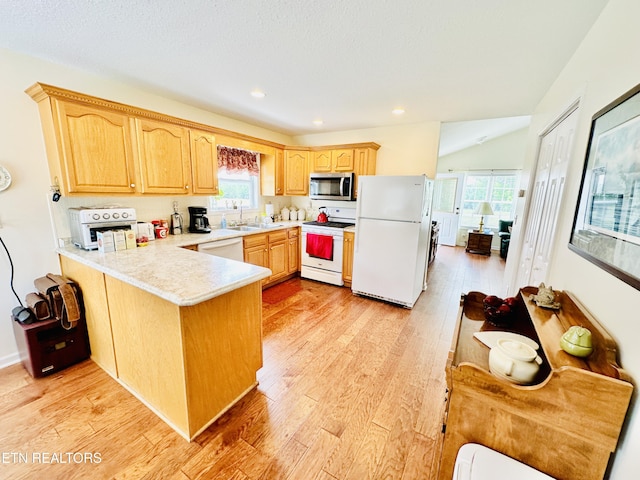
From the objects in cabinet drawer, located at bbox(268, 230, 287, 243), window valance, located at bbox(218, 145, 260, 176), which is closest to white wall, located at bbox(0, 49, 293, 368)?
window valance, located at bbox(218, 145, 260, 176)

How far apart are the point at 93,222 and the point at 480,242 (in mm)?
7267

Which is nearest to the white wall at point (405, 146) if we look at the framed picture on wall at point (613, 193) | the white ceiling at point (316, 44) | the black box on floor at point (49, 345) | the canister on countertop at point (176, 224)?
the white ceiling at point (316, 44)

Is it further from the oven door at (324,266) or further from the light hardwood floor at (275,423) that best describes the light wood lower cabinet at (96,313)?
the oven door at (324,266)

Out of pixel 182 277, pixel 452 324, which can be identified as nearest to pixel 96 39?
pixel 182 277

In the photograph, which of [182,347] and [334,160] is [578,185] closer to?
[182,347]

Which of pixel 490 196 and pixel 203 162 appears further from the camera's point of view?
pixel 490 196

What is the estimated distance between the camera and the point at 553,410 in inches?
33.3

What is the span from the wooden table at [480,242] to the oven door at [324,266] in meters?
4.41

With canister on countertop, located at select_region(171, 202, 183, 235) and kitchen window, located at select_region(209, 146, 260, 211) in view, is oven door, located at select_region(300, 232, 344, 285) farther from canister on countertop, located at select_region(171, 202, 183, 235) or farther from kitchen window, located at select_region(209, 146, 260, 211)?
canister on countertop, located at select_region(171, 202, 183, 235)

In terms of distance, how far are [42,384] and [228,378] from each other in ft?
4.82

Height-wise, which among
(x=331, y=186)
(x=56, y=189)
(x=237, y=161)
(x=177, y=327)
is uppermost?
(x=237, y=161)

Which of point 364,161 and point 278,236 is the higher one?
point 364,161

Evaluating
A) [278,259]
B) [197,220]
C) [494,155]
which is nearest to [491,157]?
[494,155]

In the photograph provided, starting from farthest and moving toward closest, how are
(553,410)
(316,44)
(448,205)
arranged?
(448,205) → (316,44) → (553,410)
